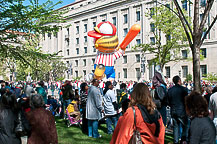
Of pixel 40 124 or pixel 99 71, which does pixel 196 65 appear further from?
pixel 99 71

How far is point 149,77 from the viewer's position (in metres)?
42.6

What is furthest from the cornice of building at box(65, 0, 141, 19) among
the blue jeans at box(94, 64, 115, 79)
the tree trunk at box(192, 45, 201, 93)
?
the tree trunk at box(192, 45, 201, 93)

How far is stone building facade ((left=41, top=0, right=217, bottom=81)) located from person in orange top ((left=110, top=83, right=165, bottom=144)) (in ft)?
106

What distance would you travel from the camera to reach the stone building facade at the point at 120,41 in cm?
3703

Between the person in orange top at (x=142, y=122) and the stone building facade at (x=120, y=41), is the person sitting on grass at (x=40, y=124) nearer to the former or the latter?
the person in orange top at (x=142, y=122)

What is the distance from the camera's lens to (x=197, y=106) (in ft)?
9.43

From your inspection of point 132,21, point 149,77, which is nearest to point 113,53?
point 149,77

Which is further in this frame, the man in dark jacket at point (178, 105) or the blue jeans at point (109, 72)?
the blue jeans at point (109, 72)

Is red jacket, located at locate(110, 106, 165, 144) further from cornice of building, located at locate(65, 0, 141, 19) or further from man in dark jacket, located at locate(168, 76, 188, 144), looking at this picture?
cornice of building, located at locate(65, 0, 141, 19)

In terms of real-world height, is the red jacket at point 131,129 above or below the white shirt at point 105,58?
below

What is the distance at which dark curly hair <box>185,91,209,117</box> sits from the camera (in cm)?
283

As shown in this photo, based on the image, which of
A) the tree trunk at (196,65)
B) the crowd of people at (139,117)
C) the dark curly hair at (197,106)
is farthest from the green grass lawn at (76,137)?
the dark curly hair at (197,106)

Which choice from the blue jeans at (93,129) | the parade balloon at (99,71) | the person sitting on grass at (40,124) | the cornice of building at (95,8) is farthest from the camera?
the cornice of building at (95,8)

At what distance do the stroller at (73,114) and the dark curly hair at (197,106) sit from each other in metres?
6.09
